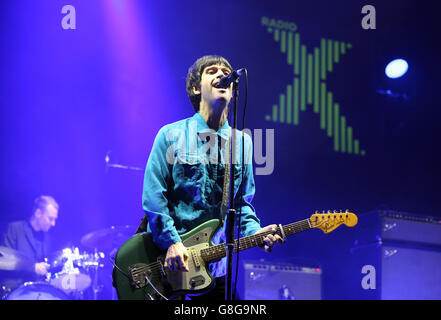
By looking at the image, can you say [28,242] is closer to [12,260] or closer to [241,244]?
[12,260]

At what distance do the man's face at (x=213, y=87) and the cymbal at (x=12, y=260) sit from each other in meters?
3.39

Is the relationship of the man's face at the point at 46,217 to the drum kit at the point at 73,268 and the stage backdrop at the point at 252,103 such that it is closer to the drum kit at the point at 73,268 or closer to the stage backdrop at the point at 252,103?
the drum kit at the point at 73,268

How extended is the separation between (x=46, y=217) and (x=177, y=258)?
3670mm

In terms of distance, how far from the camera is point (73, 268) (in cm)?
544

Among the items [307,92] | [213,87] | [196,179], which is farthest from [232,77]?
[307,92]

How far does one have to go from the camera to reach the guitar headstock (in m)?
2.85

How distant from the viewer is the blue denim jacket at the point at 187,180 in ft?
8.81

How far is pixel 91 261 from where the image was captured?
5547 millimetres

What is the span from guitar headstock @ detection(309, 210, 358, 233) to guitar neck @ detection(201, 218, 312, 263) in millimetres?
46

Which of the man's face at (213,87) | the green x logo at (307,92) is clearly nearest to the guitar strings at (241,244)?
the man's face at (213,87)

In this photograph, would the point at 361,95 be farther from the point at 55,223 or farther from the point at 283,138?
the point at 55,223

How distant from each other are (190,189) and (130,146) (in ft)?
13.1

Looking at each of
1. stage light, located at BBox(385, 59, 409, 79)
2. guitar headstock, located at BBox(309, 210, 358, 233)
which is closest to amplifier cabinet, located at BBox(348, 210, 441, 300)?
stage light, located at BBox(385, 59, 409, 79)
